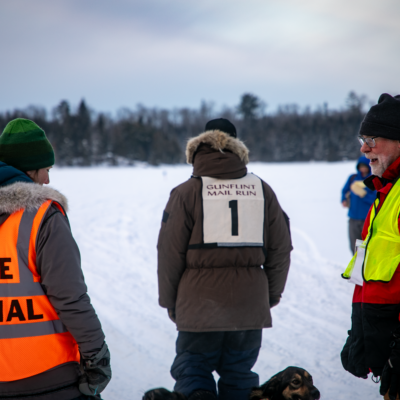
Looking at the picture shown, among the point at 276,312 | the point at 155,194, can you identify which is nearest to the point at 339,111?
the point at 155,194

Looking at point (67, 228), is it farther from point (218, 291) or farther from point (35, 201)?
point (218, 291)

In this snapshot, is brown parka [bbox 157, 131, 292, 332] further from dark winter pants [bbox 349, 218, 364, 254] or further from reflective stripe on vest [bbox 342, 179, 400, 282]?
dark winter pants [bbox 349, 218, 364, 254]

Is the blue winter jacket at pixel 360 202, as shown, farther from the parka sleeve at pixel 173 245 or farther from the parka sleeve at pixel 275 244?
the parka sleeve at pixel 173 245

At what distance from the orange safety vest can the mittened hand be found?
4578 mm

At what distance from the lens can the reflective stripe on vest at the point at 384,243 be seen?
160 centimetres

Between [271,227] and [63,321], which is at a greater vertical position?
[271,227]

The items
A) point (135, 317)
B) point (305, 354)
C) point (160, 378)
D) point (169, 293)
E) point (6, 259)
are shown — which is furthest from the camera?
point (135, 317)

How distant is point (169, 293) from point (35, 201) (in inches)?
41.1

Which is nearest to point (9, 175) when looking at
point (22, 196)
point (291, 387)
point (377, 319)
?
point (22, 196)

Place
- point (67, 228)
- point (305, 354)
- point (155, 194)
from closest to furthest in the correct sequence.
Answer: point (67, 228)
point (305, 354)
point (155, 194)

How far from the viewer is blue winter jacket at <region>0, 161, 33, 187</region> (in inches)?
62.9

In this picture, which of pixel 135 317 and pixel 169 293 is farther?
pixel 135 317

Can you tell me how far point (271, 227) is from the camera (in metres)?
2.29

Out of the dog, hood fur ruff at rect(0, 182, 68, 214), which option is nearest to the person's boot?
the dog
